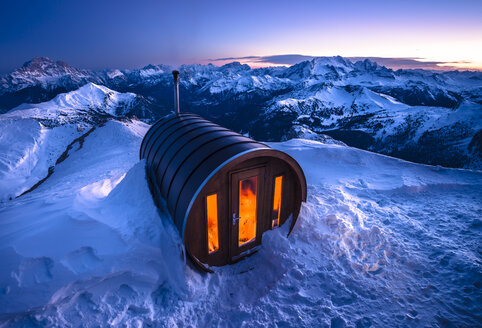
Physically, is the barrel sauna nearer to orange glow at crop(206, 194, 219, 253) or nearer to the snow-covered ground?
orange glow at crop(206, 194, 219, 253)

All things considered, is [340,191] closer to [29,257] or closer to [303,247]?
[303,247]

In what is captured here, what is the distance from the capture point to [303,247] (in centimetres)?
598

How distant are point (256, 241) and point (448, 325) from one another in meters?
4.26

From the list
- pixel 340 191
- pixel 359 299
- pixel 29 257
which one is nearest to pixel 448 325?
pixel 359 299

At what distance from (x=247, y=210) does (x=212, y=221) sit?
1069 millimetres

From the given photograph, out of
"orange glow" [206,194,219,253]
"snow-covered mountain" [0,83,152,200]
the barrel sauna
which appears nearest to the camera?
the barrel sauna

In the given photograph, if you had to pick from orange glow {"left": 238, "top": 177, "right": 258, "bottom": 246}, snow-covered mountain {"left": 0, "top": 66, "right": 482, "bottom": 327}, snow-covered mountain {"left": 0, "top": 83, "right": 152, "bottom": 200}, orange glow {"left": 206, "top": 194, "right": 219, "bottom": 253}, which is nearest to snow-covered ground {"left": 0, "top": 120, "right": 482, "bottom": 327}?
snow-covered mountain {"left": 0, "top": 66, "right": 482, "bottom": 327}

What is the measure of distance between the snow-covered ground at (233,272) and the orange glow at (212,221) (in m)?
0.69

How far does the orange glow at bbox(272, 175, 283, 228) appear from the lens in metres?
6.05

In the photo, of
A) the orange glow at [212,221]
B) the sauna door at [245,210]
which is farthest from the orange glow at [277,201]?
the orange glow at [212,221]

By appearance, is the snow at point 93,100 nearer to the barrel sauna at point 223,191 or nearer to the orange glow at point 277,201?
the barrel sauna at point 223,191

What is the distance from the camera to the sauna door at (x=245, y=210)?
5.30 metres

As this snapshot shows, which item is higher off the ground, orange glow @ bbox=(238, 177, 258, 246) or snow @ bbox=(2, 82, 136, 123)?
Answer: orange glow @ bbox=(238, 177, 258, 246)

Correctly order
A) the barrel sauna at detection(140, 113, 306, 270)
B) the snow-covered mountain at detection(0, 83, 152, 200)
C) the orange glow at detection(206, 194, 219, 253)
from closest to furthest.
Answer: the barrel sauna at detection(140, 113, 306, 270), the orange glow at detection(206, 194, 219, 253), the snow-covered mountain at detection(0, 83, 152, 200)
